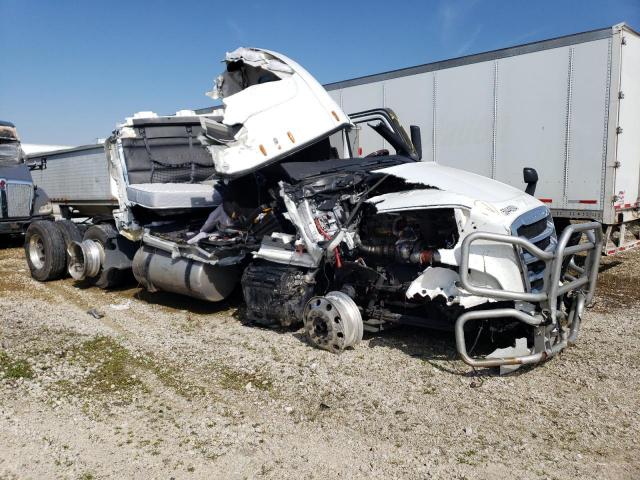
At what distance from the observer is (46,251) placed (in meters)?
8.06

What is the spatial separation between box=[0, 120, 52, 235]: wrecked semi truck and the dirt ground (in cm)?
627

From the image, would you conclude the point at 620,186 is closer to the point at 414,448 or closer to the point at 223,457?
the point at 414,448

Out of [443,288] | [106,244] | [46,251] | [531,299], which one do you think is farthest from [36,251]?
[531,299]

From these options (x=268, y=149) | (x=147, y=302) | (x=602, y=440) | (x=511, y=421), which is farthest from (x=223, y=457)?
(x=147, y=302)

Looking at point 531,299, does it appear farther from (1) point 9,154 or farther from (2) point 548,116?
(1) point 9,154

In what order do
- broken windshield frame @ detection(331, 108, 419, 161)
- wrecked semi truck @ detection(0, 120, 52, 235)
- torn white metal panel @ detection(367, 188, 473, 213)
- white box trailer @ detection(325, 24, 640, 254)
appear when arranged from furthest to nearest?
wrecked semi truck @ detection(0, 120, 52, 235) < white box trailer @ detection(325, 24, 640, 254) < broken windshield frame @ detection(331, 108, 419, 161) < torn white metal panel @ detection(367, 188, 473, 213)

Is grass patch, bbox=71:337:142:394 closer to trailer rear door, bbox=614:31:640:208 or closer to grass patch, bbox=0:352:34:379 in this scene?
grass patch, bbox=0:352:34:379

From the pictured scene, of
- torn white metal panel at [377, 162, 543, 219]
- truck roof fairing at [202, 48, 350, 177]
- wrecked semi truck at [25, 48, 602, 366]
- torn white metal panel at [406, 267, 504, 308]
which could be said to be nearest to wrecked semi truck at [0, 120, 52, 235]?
wrecked semi truck at [25, 48, 602, 366]

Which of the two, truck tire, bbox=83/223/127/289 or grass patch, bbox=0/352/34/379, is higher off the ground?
truck tire, bbox=83/223/127/289

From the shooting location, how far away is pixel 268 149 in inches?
203

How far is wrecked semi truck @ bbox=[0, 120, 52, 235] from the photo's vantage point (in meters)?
11.0

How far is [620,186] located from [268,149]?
16.7 feet

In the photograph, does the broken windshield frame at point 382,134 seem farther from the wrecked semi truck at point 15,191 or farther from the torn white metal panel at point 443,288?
the wrecked semi truck at point 15,191

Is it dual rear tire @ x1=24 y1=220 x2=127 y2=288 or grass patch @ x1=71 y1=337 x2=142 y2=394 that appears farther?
dual rear tire @ x1=24 y1=220 x2=127 y2=288
